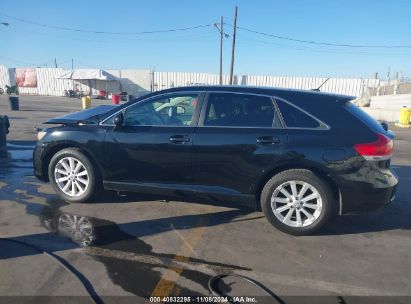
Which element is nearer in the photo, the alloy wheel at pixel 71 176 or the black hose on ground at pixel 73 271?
the black hose on ground at pixel 73 271

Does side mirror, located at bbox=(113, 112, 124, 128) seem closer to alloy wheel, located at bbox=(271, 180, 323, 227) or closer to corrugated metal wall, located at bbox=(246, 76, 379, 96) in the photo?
alloy wheel, located at bbox=(271, 180, 323, 227)

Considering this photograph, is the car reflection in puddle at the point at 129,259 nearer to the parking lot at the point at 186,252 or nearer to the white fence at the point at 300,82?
the parking lot at the point at 186,252

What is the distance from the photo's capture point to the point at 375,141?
4008 mm

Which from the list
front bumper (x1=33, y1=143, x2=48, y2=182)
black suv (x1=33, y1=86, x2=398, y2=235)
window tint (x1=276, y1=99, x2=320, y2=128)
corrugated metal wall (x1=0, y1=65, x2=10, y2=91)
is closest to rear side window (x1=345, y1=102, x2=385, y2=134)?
black suv (x1=33, y1=86, x2=398, y2=235)

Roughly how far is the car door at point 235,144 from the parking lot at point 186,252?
1.66 feet

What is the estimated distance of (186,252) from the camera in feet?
12.2

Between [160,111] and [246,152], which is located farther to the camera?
[160,111]

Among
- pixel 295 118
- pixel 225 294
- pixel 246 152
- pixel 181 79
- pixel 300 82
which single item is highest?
pixel 181 79


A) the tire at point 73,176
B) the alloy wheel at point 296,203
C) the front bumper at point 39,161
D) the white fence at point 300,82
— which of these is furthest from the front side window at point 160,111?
the white fence at point 300,82

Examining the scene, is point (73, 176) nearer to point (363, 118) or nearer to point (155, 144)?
point (155, 144)

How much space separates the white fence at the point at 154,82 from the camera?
4181 centimetres

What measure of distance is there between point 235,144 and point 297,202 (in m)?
1.00

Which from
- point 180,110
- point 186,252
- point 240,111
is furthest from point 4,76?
point 186,252

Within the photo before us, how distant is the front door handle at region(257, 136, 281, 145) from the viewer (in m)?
4.19
